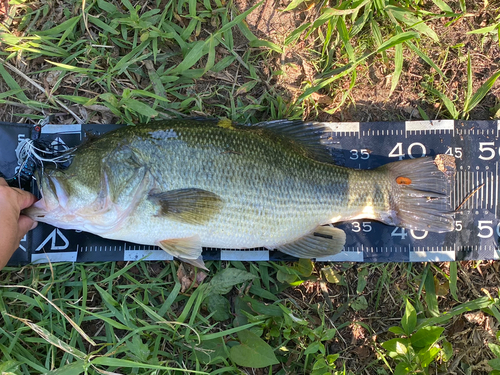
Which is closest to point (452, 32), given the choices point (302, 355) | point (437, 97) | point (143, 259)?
point (437, 97)

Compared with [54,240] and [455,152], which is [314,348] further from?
[54,240]

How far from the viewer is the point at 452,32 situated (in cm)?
311

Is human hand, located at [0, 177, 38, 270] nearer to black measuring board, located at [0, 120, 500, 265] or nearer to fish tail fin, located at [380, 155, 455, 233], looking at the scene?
black measuring board, located at [0, 120, 500, 265]

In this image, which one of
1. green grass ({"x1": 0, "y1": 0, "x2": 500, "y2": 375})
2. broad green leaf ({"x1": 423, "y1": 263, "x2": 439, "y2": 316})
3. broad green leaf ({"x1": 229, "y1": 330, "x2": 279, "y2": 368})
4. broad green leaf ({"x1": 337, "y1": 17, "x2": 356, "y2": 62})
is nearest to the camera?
broad green leaf ({"x1": 229, "y1": 330, "x2": 279, "y2": 368})

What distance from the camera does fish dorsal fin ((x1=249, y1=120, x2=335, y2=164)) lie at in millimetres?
2828

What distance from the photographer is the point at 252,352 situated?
8.28 feet

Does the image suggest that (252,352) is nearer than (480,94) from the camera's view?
Yes

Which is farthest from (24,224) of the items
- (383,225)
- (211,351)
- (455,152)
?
(455,152)

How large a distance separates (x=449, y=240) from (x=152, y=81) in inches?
114

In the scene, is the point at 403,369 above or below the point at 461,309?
below

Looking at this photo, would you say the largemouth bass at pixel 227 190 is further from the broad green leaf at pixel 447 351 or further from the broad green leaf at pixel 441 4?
the broad green leaf at pixel 441 4

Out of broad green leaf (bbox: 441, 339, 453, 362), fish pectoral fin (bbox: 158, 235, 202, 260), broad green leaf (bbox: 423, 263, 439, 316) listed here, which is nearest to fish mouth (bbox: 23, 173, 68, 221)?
fish pectoral fin (bbox: 158, 235, 202, 260)

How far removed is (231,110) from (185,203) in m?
0.99

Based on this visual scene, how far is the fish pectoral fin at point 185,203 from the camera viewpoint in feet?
8.05
